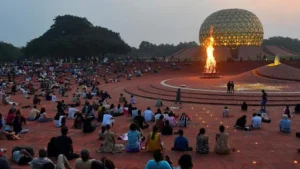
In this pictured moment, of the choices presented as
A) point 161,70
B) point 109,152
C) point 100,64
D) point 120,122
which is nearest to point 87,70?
point 100,64

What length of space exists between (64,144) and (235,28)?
→ 54166 mm

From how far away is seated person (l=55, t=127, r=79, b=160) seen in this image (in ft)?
27.2

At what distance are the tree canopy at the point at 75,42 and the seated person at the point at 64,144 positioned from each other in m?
49.8

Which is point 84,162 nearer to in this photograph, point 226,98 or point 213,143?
point 213,143

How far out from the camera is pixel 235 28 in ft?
190

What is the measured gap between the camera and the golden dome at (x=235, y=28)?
58.2 m

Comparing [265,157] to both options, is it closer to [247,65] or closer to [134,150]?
[134,150]

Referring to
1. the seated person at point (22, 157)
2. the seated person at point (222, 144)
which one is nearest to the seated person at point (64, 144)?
the seated person at point (22, 157)

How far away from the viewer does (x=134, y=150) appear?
9.40 metres

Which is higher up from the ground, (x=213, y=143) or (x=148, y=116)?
(x=148, y=116)

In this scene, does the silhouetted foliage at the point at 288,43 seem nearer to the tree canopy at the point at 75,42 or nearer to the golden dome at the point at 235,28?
the golden dome at the point at 235,28

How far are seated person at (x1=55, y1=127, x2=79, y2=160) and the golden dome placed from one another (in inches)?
2106

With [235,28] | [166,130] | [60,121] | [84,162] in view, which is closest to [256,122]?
[166,130]

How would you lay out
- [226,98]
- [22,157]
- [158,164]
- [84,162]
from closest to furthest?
[158,164]
[84,162]
[22,157]
[226,98]
